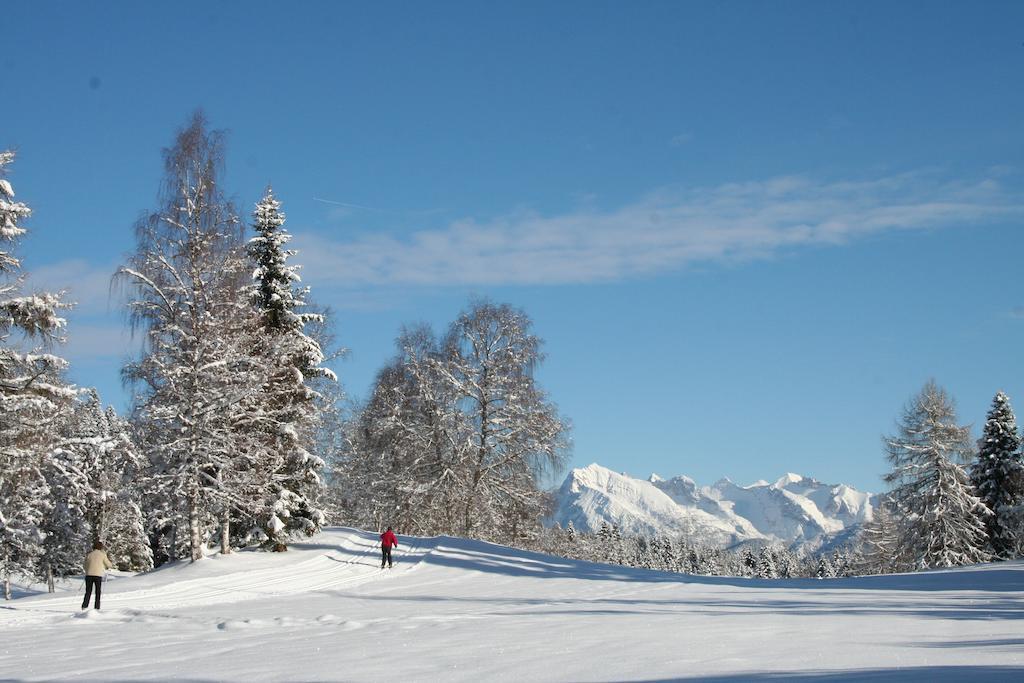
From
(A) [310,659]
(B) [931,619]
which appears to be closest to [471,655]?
(A) [310,659]

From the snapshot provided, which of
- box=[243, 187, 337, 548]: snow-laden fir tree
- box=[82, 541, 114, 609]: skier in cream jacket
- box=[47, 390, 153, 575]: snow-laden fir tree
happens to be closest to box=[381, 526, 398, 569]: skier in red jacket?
box=[243, 187, 337, 548]: snow-laden fir tree

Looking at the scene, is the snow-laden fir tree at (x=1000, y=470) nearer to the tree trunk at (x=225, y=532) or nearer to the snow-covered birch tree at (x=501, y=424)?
the snow-covered birch tree at (x=501, y=424)

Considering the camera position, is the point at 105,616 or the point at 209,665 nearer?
the point at 209,665

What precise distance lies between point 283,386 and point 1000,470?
3436 cm

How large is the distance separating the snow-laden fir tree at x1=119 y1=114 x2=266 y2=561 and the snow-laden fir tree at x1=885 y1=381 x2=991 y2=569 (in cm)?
3151

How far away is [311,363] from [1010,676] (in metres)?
28.1

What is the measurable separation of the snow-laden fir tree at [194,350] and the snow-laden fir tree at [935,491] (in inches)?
1241

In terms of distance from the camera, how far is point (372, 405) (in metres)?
46.8

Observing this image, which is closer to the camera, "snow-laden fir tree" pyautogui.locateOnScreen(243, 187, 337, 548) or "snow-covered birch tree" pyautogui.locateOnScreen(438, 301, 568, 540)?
"snow-laden fir tree" pyautogui.locateOnScreen(243, 187, 337, 548)

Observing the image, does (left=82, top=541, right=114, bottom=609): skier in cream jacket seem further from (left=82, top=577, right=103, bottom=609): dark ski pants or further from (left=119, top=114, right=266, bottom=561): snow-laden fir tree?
(left=119, top=114, right=266, bottom=561): snow-laden fir tree

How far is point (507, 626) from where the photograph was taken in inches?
636

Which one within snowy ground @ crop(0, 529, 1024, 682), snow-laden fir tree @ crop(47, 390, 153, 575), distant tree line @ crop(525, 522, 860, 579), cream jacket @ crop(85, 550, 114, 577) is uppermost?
snow-laden fir tree @ crop(47, 390, 153, 575)

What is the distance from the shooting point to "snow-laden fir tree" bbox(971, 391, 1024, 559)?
142 feet

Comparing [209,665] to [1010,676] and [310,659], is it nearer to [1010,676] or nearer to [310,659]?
[310,659]
